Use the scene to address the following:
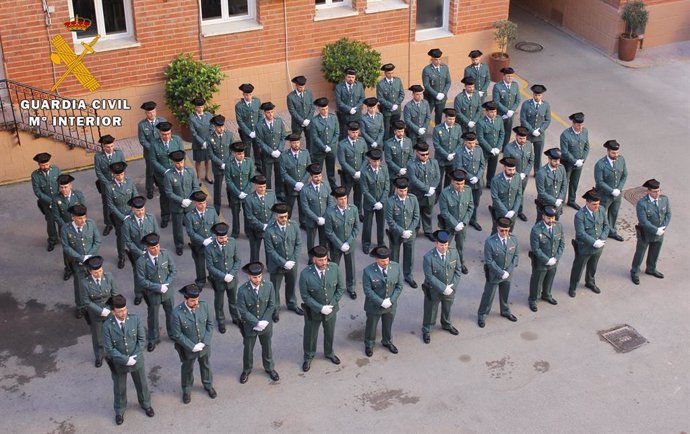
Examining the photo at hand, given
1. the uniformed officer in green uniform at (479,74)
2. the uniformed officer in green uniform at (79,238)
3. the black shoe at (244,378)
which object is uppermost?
the uniformed officer in green uniform at (479,74)

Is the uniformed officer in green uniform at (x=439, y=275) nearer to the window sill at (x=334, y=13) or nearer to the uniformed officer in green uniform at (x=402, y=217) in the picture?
the uniformed officer in green uniform at (x=402, y=217)

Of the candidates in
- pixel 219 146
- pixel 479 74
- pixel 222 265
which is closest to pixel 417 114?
pixel 479 74

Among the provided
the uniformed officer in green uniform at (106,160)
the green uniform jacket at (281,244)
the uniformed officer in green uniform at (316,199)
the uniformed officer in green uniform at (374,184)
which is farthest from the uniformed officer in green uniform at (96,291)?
the uniformed officer in green uniform at (374,184)

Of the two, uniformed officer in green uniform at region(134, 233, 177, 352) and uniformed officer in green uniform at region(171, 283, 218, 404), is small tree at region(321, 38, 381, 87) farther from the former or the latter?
uniformed officer in green uniform at region(171, 283, 218, 404)

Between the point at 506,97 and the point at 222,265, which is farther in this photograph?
the point at 506,97

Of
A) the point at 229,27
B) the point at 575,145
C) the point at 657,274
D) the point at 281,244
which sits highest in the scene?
the point at 229,27

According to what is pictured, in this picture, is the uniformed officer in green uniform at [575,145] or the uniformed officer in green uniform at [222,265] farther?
the uniformed officer in green uniform at [575,145]

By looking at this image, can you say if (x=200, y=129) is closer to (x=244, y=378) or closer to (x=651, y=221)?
(x=244, y=378)

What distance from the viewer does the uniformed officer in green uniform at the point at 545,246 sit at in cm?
1530

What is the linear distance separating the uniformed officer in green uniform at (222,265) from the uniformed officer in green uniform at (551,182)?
5358mm

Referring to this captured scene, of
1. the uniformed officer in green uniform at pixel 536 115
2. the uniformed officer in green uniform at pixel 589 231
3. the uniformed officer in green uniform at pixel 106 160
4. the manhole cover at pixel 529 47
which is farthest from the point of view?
the manhole cover at pixel 529 47

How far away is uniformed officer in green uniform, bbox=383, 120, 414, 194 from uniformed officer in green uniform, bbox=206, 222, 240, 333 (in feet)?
13.1

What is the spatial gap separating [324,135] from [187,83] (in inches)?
132

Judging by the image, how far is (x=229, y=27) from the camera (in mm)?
20719
